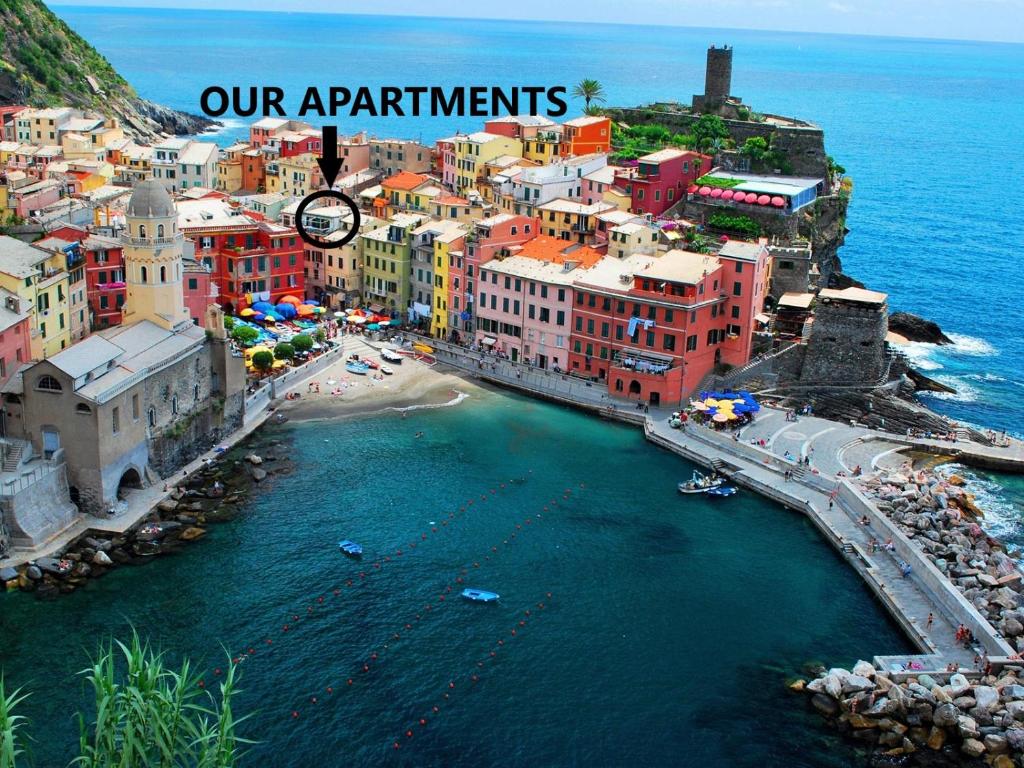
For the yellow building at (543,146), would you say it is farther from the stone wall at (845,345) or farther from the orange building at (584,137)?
the stone wall at (845,345)

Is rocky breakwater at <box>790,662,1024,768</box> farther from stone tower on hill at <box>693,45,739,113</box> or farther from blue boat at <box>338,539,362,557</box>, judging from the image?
stone tower on hill at <box>693,45,739,113</box>

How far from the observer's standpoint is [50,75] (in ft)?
597

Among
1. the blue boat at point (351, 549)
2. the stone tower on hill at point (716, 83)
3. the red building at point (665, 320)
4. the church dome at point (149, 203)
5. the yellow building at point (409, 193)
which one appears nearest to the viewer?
the blue boat at point (351, 549)

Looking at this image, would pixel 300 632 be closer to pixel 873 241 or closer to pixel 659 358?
pixel 659 358

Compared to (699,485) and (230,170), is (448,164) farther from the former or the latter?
(699,485)

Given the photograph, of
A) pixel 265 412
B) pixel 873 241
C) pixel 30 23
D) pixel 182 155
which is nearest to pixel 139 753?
pixel 265 412

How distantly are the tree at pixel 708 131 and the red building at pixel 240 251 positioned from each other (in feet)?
148

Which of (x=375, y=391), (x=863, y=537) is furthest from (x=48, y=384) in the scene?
(x=863, y=537)

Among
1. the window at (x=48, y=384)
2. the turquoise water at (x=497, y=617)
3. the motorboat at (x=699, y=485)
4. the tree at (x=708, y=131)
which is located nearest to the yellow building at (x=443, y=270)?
the turquoise water at (x=497, y=617)

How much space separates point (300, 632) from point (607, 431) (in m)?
32.8

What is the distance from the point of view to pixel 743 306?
89.2 meters

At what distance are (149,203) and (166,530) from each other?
72.0 feet

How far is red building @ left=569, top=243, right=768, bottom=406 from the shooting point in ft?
283

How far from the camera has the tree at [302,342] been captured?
92.0 metres
